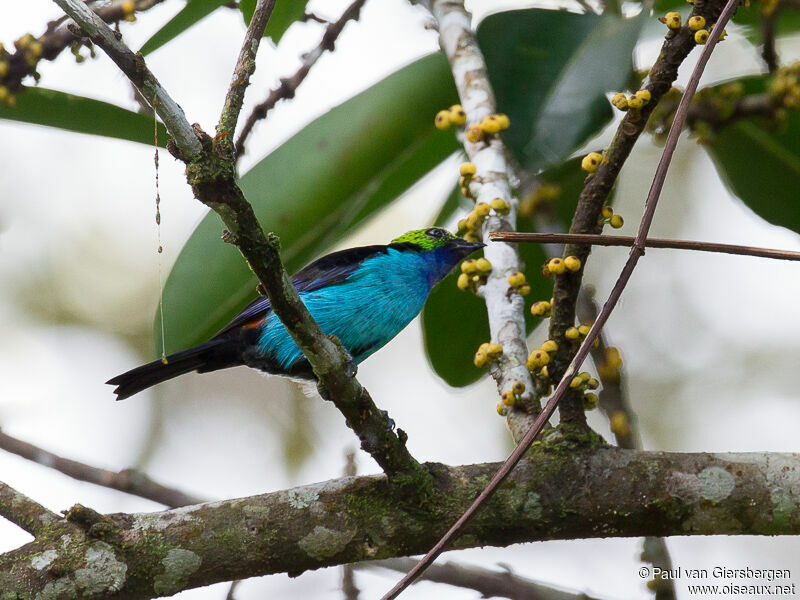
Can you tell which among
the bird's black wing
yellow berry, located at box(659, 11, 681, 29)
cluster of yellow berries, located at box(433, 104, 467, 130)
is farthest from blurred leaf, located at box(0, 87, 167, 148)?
yellow berry, located at box(659, 11, 681, 29)

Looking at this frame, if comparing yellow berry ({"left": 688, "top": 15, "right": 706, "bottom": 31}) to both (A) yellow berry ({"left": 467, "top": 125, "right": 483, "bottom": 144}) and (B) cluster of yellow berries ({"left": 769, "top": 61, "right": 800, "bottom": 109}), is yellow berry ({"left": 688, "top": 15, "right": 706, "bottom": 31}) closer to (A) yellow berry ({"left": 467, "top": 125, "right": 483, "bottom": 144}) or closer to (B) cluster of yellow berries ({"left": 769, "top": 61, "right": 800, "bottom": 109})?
(A) yellow berry ({"left": 467, "top": 125, "right": 483, "bottom": 144})

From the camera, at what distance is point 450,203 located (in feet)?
15.3

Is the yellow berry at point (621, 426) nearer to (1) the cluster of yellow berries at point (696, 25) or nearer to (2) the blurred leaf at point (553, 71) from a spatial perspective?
(2) the blurred leaf at point (553, 71)

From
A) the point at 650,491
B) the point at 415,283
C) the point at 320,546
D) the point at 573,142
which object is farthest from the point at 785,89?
the point at 320,546

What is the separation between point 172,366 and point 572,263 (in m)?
1.90

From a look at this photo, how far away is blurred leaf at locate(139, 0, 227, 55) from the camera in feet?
12.3

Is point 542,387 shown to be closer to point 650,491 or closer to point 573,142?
point 650,491

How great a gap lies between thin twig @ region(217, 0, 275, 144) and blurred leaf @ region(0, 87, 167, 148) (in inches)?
73.7

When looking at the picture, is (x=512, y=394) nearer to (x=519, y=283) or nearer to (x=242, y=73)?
(x=519, y=283)

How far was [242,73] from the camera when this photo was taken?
209 cm

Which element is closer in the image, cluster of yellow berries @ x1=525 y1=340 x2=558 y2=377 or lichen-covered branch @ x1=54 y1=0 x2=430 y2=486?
lichen-covered branch @ x1=54 y1=0 x2=430 y2=486

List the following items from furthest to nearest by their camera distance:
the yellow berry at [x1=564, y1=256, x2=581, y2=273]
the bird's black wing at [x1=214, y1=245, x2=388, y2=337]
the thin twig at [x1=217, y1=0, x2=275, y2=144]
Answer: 1. the bird's black wing at [x1=214, y1=245, x2=388, y2=337]
2. the yellow berry at [x1=564, y1=256, x2=581, y2=273]
3. the thin twig at [x1=217, y1=0, x2=275, y2=144]

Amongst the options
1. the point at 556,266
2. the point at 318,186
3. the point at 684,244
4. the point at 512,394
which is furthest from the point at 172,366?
the point at 684,244

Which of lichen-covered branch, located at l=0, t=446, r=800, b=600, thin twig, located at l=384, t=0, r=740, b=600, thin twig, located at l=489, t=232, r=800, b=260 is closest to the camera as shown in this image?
thin twig, located at l=489, t=232, r=800, b=260
